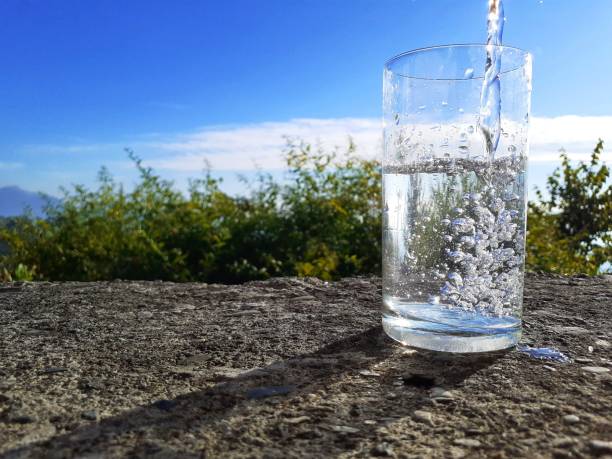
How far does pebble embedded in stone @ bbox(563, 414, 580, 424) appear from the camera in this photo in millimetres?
996

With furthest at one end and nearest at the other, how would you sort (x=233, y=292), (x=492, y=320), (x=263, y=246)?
(x=263, y=246) → (x=233, y=292) → (x=492, y=320)

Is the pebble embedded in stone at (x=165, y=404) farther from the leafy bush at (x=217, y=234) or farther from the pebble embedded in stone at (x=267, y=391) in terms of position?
the leafy bush at (x=217, y=234)

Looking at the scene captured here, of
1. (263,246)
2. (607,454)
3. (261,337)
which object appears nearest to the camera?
(607,454)

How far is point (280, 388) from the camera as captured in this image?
1.13m

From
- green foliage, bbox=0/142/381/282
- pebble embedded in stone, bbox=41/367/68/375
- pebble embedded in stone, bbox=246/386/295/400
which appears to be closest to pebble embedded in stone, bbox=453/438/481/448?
pebble embedded in stone, bbox=246/386/295/400

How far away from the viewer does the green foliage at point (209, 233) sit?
408 cm

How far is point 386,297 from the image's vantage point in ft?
4.90

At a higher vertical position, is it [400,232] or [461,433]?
[400,232]

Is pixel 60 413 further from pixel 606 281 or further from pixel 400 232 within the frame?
pixel 606 281

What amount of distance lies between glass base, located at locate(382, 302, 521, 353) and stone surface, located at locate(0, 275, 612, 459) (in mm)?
38

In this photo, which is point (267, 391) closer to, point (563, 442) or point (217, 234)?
point (563, 442)

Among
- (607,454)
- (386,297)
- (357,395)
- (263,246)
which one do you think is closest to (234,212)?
(263,246)

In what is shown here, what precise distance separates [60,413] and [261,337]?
0.58m

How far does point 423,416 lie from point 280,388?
0.95 ft
